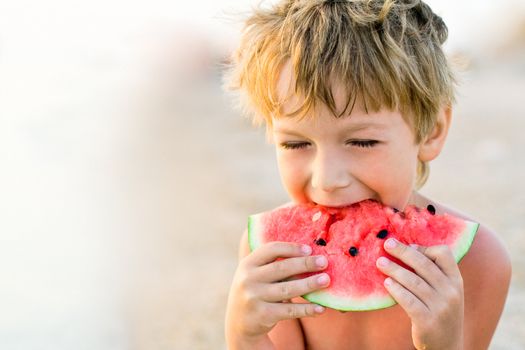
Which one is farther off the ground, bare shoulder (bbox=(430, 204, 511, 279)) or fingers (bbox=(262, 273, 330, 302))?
bare shoulder (bbox=(430, 204, 511, 279))

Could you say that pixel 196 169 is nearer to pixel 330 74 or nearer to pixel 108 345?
pixel 108 345

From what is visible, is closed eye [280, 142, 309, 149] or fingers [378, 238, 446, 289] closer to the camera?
fingers [378, 238, 446, 289]

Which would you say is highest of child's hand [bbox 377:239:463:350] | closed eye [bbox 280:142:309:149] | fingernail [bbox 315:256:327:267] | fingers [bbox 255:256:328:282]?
closed eye [bbox 280:142:309:149]

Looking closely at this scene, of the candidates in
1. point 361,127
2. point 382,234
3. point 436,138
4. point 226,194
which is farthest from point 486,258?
point 226,194

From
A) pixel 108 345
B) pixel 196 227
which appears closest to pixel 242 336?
pixel 108 345

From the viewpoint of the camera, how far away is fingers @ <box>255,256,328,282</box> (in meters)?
2.24

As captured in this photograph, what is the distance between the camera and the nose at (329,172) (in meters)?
2.32

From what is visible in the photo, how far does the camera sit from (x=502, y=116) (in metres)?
8.43

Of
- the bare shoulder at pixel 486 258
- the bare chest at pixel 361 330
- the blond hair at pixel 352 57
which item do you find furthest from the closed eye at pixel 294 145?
the bare shoulder at pixel 486 258

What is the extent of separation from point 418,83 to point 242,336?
3.35ft

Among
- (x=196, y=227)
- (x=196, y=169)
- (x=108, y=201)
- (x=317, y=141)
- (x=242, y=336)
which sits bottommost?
(x=242, y=336)

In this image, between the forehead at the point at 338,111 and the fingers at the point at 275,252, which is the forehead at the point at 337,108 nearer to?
the forehead at the point at 338,111

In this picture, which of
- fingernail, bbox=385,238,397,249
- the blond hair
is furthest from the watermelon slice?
the blond hair

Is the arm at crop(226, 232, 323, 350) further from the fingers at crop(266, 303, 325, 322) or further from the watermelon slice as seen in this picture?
the watermelon slice
